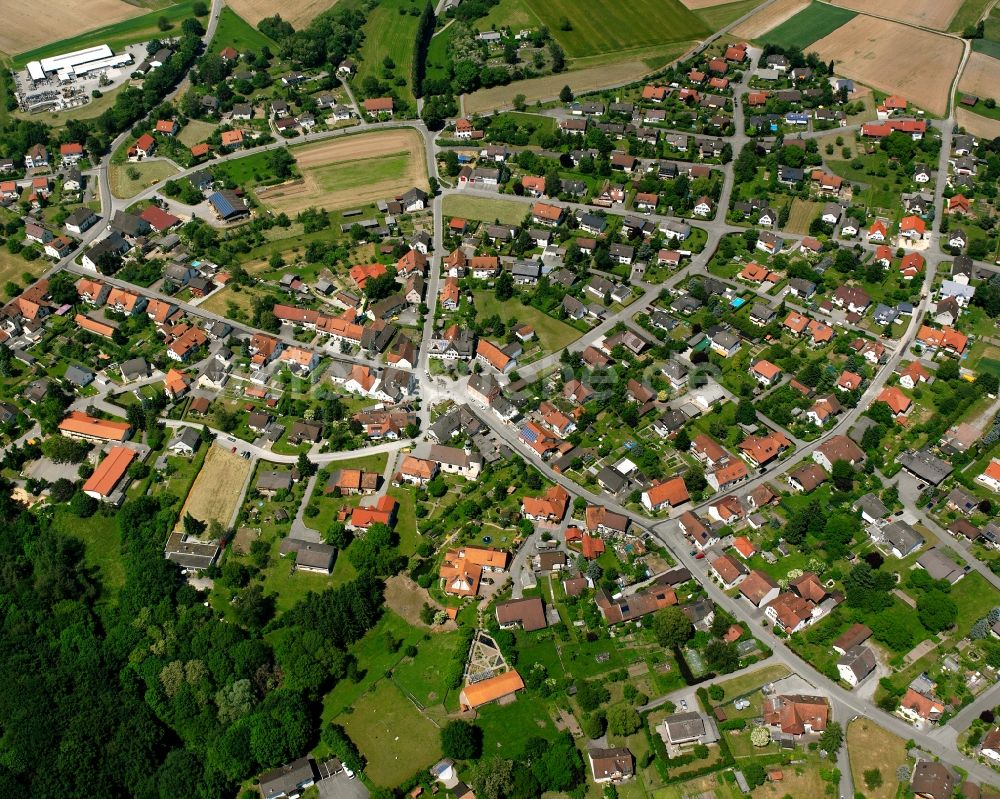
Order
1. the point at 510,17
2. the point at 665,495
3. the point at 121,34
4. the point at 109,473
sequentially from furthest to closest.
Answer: the point at 510,17 → the point at 121,34 → the point at 109,473 → the point at 665,495

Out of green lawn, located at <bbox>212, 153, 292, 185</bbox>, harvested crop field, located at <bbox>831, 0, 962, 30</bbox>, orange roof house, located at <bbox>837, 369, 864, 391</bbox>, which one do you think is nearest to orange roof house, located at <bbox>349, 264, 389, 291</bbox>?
green lawn, located at <bbox>212, 153, 292, 185</bbox>

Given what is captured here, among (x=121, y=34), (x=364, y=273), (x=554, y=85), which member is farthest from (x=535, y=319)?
(x=121, y=34)

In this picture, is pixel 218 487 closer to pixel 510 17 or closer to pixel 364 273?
pixel 364 273

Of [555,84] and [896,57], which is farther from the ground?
[555,84]

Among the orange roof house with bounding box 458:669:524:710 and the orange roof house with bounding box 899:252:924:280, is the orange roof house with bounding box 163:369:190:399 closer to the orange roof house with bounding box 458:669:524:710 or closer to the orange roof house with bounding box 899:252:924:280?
the orange roof house with bounding box 458:669:524:710

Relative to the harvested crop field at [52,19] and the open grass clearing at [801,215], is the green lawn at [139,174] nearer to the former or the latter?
the harvested crop field at [52,19]

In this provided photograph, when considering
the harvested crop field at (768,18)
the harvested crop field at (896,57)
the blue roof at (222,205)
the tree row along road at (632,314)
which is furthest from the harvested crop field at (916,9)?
the blue roof at (222,205)

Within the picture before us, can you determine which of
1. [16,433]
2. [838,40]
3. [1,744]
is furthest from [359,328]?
[838,40]
